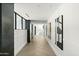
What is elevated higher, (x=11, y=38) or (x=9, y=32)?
(x=9, y=32)

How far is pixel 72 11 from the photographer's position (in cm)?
186

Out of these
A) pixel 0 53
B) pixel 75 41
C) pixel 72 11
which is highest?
pixel 72 11

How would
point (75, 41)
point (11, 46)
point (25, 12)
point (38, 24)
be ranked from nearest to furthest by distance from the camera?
point (75, 41) < point (11, 46) < point (25, 12) < point (38, 24)

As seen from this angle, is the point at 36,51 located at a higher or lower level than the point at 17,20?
lower

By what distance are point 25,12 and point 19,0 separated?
2.68ft

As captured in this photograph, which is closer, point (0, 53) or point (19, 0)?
point (19, 0)

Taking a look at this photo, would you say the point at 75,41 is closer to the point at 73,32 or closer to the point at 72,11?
the point at 73,32

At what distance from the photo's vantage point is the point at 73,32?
1817 millimetres

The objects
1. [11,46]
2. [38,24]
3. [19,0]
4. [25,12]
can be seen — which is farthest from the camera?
[38,24]

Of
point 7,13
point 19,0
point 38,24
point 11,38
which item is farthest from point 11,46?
point 38,24

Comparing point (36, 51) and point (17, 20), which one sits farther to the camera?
point (36, 51)

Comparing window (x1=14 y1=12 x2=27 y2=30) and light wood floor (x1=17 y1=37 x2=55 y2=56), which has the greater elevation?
window (x1=14 y1=12 x2=27 y2=30)

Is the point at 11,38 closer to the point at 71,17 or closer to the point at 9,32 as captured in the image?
the point at 9,32

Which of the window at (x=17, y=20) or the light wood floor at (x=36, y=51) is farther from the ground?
the window at (x=17, y=20)
